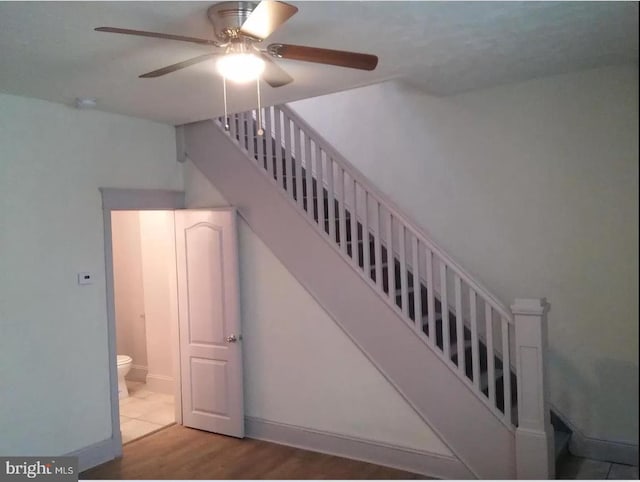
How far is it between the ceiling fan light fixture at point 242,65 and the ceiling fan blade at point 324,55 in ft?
0.26

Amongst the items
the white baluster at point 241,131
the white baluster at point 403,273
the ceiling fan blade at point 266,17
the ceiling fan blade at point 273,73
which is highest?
the white baluster at point 241,131

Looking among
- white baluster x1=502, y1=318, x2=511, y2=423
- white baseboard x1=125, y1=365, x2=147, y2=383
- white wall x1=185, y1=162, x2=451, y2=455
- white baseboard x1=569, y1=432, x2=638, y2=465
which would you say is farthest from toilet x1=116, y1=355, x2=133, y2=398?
white baseboard x1=569, y1=432, x2=638, y2=465

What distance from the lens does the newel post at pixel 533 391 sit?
306 cm

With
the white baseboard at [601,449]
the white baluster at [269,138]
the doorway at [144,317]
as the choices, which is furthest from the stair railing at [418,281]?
the doorway at [144,317]

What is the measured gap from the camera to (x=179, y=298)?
4613 millimetres

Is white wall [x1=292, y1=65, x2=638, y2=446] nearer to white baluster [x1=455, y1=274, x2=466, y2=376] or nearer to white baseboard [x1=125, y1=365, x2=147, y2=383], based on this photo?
white baluster [x1=455, y1=274, x2=466, y2=376]

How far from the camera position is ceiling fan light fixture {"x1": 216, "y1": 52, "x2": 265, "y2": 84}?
7.29 feet

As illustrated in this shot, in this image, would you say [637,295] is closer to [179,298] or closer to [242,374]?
[242,374]

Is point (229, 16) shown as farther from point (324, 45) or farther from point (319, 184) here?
point (319, 184)

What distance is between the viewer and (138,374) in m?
5.89

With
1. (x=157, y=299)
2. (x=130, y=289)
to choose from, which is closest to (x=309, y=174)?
(x=157, y=299)

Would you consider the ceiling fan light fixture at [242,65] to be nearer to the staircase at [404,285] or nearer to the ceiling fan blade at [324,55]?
the ceiling fan blade at [324,55]

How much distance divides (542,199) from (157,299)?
394cm

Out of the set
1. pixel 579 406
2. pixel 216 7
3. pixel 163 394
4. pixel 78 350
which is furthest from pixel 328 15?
pixel 163 394
